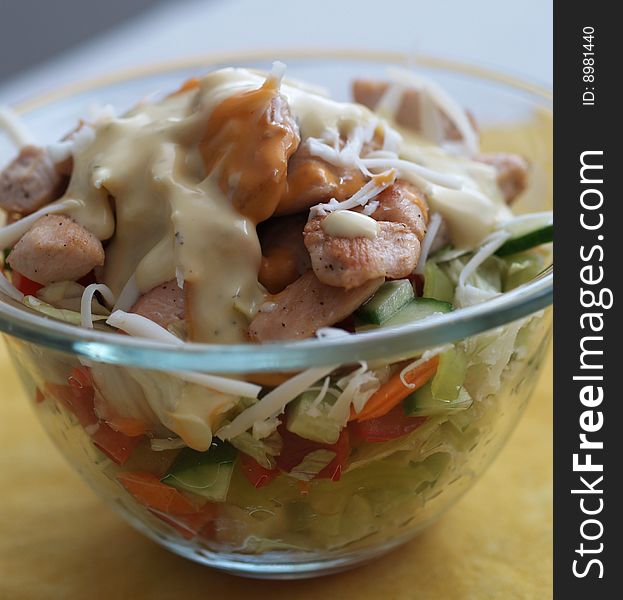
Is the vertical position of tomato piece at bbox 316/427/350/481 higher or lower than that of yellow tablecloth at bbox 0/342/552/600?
higher

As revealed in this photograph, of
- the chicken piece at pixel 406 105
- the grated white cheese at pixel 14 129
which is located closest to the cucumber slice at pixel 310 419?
the chicken piece at pixel 406 105

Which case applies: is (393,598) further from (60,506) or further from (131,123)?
(131,123)

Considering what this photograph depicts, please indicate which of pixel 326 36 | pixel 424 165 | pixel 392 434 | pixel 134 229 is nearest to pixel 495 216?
pixel 424 165

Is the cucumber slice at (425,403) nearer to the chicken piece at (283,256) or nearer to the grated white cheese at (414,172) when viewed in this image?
the chicken piece at (283,256)

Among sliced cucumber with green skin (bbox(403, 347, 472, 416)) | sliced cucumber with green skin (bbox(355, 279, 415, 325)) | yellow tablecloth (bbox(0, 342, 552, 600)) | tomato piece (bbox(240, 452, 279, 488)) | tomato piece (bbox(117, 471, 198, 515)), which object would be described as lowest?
yellow tablecloth (bbox(0, 342, 552, 600))

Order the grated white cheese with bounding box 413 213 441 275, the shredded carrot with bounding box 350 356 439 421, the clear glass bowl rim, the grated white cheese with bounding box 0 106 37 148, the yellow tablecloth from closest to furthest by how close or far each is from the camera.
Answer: the clear glass bowl rim, the shredded carrot with bounding box 350 356 439 421, the grated white cheese with bounding box 413 213 441 275, the yellow tablecloth, the grated white cheese with bounding box 0 106 37 148

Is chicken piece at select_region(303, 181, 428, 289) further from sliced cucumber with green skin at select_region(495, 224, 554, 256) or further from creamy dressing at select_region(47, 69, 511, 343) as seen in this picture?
sliced cucumber with green skin at select_region(495, 224, 554, 256)

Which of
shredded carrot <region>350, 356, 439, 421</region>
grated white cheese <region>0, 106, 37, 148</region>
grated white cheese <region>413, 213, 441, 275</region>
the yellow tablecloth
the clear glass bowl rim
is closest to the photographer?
the clear glass bowl rim

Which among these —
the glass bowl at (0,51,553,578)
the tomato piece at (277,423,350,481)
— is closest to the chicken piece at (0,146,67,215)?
the glass bowl at (0,51,553,578)
